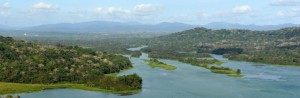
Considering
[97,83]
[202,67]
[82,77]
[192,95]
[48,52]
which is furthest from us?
[202,67]

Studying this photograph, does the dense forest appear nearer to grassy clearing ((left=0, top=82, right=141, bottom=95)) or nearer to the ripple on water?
grassy clearing ((left=0, top=82, right=141, bottom=95))

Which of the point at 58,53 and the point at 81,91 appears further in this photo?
the point at 58,53

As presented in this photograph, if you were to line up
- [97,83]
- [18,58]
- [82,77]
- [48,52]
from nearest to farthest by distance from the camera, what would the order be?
[97,83]
[82,77]
[18,58]
[48,52]

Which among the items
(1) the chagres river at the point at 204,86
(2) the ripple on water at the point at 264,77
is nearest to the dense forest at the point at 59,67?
(1) the chagres river at the point at 204,86

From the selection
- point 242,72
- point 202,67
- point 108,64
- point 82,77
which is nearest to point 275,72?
point 242,72

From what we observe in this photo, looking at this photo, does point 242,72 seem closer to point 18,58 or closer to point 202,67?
point 202,67

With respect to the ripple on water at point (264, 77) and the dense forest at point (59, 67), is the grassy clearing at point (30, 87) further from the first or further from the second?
the ripple on water at point (264, 77)

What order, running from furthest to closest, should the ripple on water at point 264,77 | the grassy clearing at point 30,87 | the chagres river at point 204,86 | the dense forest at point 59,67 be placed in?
1. the ripple on water at point 264,77
2. the dense forest at point 59,67
3. the grassy clearing at point 30,87
4. the chagres river at point 204,86
